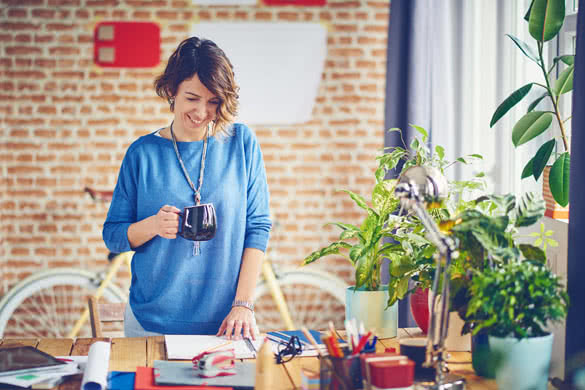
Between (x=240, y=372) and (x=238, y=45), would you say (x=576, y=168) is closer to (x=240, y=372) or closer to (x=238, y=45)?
(x=240, y=372)

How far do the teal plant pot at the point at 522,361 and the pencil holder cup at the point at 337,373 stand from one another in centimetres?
33

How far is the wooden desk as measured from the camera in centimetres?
155

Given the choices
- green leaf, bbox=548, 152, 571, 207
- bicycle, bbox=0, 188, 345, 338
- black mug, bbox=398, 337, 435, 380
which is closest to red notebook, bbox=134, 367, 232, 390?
black mug, bbox=398, 337, 435, 380

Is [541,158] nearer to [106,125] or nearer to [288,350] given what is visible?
[288,350]

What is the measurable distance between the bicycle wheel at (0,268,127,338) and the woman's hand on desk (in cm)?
211

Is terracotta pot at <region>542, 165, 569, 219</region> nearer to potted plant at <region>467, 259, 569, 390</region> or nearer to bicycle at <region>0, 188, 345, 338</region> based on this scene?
potted plant at <region>467, 259, 569, 390</region>

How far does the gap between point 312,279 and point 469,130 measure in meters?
1.32

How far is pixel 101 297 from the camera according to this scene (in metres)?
3.88

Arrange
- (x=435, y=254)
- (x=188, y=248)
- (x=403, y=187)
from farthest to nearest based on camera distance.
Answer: (x=188, y=248), (x=435, y=254), (x=403, y=187)

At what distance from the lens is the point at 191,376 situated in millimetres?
1541

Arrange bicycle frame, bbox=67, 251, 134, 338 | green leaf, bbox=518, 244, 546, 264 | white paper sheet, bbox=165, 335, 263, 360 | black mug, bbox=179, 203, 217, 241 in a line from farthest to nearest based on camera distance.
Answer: bicycle frame, bbox=67, 251, 134, 338 → black mug, bbox=179, 203, 217, 241 → white paper sheet, bbox=165, 335, 263, 360 → green leaf, bbox=518, 244, 546, 264

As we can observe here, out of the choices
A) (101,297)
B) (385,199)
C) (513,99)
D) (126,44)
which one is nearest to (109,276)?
(101,297)

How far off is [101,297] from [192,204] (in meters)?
2.12

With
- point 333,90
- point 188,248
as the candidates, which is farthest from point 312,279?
point 188,248
